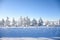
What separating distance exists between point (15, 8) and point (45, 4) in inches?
21.7

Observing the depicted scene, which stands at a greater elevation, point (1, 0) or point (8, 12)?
point (1, 0)

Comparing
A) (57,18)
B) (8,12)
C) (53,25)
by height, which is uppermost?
(8,12)

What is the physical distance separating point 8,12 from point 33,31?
57 cm

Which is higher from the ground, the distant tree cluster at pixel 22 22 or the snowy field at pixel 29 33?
the distant tree cluster at pixel 22 22

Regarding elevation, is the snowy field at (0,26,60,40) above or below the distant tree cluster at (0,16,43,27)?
below

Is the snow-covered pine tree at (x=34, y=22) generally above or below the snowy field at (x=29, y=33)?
above

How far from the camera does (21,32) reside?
137 cm

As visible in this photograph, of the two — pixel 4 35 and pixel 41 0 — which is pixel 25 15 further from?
pixel 4 35

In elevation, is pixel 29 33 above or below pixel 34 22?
below

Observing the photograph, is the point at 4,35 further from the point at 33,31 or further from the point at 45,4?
the point at 45,4

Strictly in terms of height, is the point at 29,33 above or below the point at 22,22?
below

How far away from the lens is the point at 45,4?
4.54 feet

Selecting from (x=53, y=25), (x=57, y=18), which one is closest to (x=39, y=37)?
(x=53, y=25)

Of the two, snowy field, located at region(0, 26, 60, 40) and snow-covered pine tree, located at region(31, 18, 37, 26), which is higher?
snow-covered pine tree, located at region(31, 18, 37, 26)
